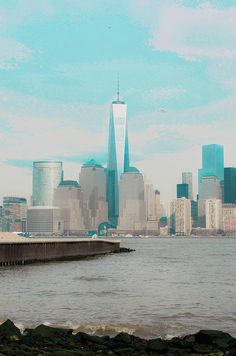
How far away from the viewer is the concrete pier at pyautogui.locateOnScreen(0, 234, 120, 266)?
7750 cm

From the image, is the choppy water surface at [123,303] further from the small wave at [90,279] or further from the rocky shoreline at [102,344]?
the rocky shoreline at [102,344]

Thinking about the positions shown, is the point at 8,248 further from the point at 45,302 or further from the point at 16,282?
the point at 45,302

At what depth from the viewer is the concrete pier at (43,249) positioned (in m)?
77.5

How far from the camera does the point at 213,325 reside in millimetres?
28141

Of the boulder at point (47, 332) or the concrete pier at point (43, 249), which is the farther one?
the concrete pier at point (43, 249)

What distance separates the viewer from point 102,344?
67.4 ft

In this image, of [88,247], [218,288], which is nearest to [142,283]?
[218,288]

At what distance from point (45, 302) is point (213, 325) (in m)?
12.1

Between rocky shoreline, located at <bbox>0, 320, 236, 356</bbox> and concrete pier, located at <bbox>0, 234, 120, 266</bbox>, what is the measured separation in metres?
55.3

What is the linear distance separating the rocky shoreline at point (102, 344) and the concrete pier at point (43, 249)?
5527cm

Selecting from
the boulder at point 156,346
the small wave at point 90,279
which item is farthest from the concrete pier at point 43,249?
the boulder at point 156,346

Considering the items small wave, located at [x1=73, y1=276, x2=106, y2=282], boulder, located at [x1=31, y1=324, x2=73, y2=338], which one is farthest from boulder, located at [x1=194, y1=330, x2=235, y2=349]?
small wave, located at [x1=73, y1=276, x2=106, y2=282]

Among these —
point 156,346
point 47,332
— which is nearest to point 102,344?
point 47,332

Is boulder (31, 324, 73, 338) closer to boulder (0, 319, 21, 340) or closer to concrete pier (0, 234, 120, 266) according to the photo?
boulder (0, 319, 21, 340)
